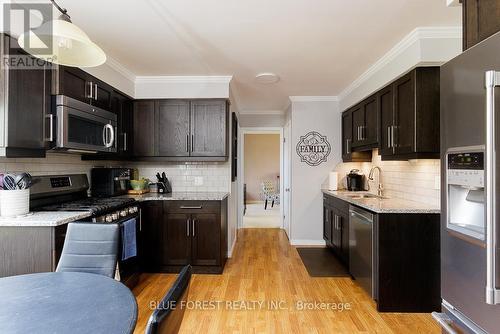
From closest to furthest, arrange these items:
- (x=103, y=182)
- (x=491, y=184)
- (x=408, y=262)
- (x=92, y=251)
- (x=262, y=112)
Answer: (x=491, y=184)
(x=92, y=251)
(x=408, y=262)
(x=103, y=182)
(x=262, y=112)

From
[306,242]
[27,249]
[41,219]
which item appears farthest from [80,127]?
[306,242]

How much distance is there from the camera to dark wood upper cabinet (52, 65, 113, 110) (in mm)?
2262

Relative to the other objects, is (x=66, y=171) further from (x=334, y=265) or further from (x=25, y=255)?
(x=334, y=265)

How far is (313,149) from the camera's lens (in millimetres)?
4570

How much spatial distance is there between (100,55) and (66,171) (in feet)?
5.81

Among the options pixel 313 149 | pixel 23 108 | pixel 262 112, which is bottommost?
pixel 313 149

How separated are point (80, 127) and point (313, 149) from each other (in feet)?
10.9

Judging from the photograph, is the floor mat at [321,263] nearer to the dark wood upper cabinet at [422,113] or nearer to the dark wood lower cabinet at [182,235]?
the dark wood lower cabinet at [182,235]

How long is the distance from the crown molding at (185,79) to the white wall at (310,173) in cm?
146

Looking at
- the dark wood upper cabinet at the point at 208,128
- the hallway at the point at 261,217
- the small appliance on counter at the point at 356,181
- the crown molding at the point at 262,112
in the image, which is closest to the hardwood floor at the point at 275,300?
the small appliance on counter at the point at 356,181

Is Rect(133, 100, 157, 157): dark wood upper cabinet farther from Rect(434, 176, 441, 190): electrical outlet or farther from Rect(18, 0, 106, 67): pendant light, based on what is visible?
Rect(434, 176, 441, 190): electrical outlet

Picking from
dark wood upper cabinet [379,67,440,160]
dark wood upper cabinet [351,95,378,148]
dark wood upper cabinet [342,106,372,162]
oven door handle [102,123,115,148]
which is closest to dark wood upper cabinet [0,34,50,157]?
oven door handle [102,123,115,148]

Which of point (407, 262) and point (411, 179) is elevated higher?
point (411, 179)

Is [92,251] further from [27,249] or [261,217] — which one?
[261,217]
